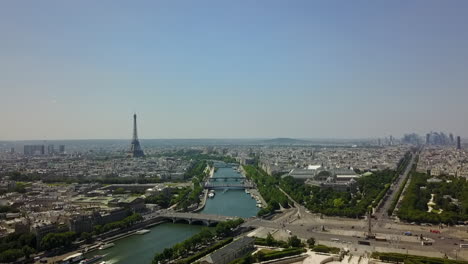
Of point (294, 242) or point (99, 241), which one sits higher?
point (294, 242)

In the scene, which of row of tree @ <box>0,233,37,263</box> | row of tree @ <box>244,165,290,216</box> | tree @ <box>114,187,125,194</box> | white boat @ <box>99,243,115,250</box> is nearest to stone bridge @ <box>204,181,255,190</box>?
row of tree @ <box>244,165,290,216</box>

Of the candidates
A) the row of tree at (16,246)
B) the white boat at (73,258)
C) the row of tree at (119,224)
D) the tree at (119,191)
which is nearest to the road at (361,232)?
the row of tree at (119,224)

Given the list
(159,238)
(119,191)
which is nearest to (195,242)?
(159,238)

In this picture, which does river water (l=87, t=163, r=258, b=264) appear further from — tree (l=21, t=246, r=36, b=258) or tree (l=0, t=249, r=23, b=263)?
tree (l=0, t=249, r=23, b=263)

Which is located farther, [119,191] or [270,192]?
[119,191]

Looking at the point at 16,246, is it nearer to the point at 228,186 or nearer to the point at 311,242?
the point at 311,242

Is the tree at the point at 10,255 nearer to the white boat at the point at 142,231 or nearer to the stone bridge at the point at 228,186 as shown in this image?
the white boat at the point at 142,231
